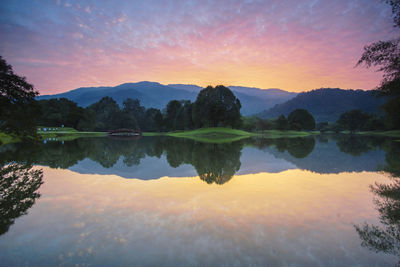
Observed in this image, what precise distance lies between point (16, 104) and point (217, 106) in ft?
174

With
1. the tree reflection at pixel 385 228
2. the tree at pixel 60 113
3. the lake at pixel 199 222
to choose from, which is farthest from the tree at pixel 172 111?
the tree reflection at pixel 385 228

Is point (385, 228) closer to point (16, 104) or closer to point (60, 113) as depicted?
point (16, 104)

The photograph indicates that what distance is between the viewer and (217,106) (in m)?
65.3

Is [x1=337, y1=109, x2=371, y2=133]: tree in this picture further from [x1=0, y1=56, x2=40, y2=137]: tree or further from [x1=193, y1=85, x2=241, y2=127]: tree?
[x1=0, y1=56, x2=40, y2=137]: tree

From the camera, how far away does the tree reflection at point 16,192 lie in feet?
17.4

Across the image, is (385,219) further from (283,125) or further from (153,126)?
(153,126)

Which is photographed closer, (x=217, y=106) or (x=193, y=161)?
(x=193, y=161)

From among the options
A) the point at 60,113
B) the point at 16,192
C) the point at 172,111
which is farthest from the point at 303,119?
the point at 16,192

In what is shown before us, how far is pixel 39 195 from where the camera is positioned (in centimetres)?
704

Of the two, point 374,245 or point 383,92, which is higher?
point 383,92

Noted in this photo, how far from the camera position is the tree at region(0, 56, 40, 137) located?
15.2m

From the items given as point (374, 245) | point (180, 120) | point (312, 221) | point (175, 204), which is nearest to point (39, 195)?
point (175, 204)

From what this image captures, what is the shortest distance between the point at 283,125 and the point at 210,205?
3736 inches

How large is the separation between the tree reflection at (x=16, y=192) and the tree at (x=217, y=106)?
185 ft
